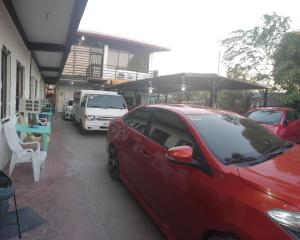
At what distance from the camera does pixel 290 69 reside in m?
13.6

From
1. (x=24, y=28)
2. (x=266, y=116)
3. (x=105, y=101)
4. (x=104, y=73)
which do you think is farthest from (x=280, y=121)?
(x=104, y=73)

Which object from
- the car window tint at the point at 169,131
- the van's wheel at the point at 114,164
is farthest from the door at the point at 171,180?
the van's wheel at the point at 114,164

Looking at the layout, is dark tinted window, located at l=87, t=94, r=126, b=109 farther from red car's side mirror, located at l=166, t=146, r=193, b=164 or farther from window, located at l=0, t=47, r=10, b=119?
red car's side mirror, located at l=166, t=146, r=193, b=164

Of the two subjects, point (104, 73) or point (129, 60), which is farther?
point (129, 60)

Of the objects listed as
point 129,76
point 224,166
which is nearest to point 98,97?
point 224,166

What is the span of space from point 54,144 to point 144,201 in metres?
5.92

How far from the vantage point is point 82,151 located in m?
8.20

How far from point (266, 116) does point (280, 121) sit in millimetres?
545

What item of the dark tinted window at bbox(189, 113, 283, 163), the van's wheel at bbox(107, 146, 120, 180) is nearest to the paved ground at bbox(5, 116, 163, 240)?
the van's wheel at bbox(107, 146, 120, 180)

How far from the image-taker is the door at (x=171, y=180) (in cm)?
277

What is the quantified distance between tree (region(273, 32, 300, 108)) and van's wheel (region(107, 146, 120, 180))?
10.7 meters

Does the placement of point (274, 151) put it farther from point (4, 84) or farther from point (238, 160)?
point (4, 84)

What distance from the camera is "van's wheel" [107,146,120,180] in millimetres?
5304

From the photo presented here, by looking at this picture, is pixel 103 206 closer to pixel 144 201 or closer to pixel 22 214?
pixel 144 201
